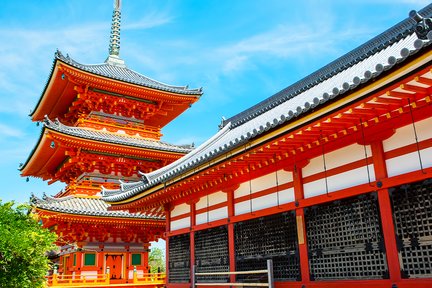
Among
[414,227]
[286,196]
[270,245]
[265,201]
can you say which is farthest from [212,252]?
[414,227]

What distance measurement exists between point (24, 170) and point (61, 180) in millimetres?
3480

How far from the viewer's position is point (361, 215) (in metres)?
7.17

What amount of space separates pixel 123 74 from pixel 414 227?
21018 mm

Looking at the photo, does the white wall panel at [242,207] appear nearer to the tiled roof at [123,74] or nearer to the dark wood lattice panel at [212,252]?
the dark wood lattice panel at [212,252]

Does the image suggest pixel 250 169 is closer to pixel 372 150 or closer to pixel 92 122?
pixel 372 150

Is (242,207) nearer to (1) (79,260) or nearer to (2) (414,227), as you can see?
(2) (414,227)

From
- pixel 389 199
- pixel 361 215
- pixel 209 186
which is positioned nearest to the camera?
pixel 389 199

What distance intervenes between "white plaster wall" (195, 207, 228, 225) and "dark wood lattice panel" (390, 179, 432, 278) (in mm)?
5090

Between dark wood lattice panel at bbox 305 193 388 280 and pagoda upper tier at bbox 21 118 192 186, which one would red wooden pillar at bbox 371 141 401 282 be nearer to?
dark wood lattice panel at bbox 305 193 388 280

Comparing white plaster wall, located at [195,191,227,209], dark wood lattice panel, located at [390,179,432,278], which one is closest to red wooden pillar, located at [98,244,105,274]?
white plaster wall, located at [195,191,227,209]

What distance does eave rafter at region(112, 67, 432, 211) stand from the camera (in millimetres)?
5824

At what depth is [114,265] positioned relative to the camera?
1892cm

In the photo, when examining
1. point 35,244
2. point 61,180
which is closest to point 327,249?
point 35,244

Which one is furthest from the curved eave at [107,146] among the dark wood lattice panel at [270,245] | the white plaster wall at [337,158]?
the white plaster wall at [337,158]
